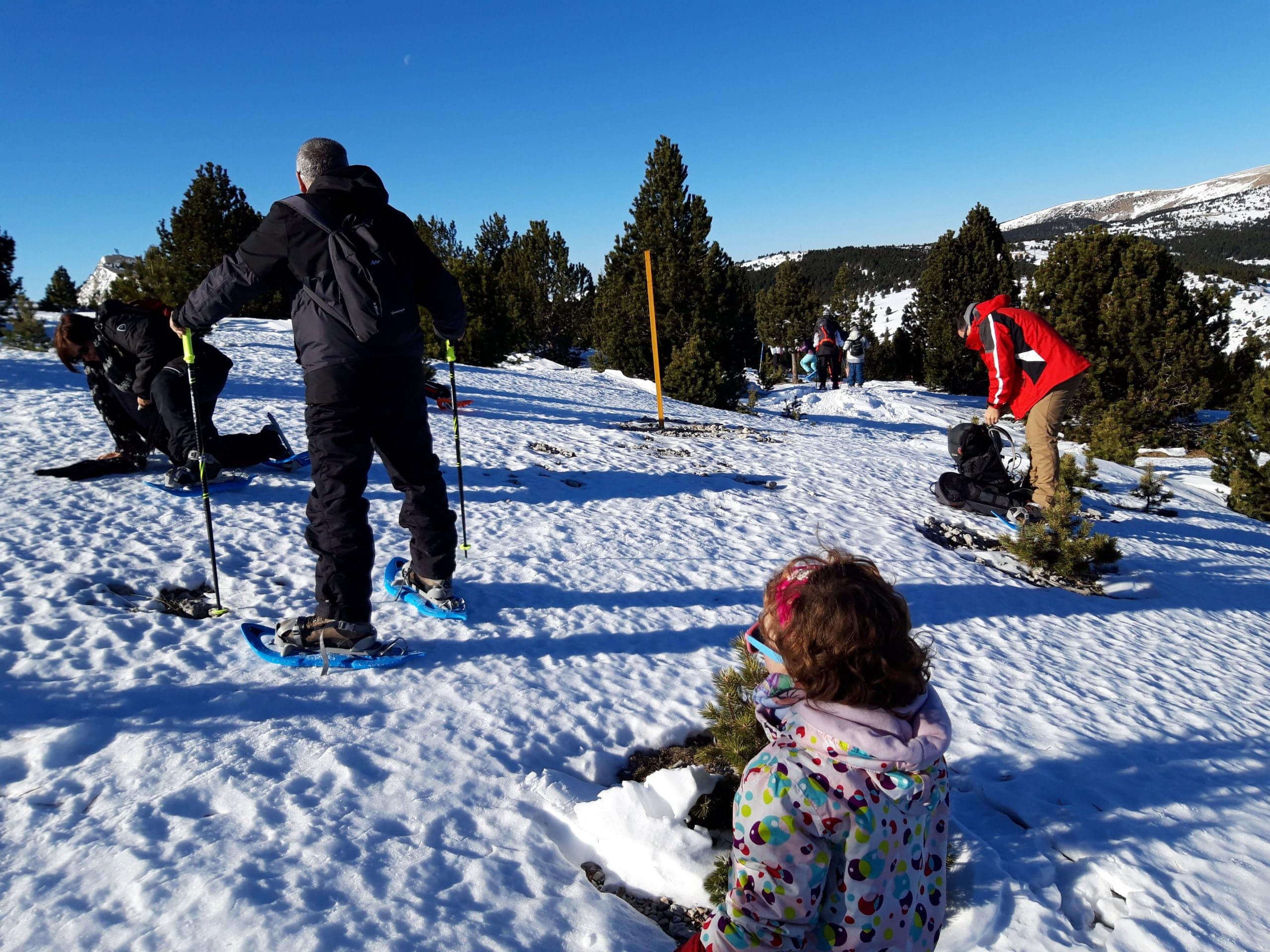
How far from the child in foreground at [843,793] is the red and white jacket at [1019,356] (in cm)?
551

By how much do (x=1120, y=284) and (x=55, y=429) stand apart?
55.9 ft

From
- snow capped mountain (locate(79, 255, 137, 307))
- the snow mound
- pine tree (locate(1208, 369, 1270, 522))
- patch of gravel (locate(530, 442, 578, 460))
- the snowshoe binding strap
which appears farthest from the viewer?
snow capped mountain (locate(79, 255, 137, 307))

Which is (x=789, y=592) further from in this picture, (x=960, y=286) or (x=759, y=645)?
(x=960, y=286)

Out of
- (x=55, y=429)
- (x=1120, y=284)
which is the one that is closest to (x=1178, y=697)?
(x=55, y=429)

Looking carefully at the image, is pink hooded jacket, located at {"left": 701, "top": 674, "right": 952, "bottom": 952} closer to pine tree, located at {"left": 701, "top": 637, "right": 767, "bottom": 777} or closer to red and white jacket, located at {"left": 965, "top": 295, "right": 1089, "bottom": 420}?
pine tree, located at {"left": 701, "top": 637, "right": 767, "bottom": 777}

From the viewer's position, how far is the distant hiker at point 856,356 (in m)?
17.7

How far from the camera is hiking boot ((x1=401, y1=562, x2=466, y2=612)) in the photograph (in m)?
3.66

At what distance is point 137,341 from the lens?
16.2 feet

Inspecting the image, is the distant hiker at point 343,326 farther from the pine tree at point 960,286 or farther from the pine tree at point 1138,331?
the pine tree at point 960,286

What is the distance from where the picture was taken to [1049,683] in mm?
3740

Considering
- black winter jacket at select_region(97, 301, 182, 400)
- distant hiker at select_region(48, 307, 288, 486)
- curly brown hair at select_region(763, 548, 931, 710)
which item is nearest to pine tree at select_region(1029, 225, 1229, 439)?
curly brown hair at select_region(763, 548, 931, 710)

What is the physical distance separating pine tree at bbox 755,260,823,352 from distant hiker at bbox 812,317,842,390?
32.7 feet

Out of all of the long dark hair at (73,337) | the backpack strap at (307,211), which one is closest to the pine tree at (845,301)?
the long dark hair at (73,337)

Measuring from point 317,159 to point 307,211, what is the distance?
1.20ft
